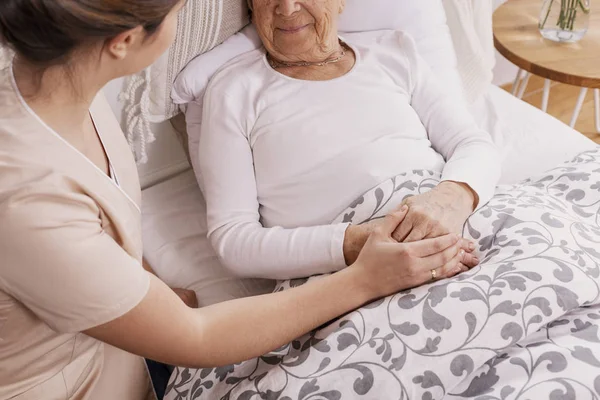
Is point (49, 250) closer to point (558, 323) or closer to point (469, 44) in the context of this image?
point (558, 323)

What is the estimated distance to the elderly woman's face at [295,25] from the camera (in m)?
1.38

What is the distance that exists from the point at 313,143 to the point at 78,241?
677 millimetres

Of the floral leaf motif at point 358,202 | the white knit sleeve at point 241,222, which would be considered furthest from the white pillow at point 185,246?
the floral leaf motif at point 358,202

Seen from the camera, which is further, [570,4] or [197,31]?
[570,4]

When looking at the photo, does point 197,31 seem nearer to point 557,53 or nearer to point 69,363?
point 69,363

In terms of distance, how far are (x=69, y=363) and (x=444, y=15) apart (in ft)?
4.18

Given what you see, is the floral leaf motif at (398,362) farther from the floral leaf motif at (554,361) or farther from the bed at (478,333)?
the floral leaf motif at (554,361)

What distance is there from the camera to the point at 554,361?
949mm

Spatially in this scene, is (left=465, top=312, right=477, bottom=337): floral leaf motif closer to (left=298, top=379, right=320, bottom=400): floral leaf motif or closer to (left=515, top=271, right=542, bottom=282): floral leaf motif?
(left=515, top=271, right=542, bottom=282): floral leaf motif

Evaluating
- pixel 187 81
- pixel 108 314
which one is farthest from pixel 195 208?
pixel 108 314

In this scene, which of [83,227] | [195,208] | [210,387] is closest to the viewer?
[83,227]

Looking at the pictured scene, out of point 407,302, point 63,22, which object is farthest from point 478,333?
point 63,22

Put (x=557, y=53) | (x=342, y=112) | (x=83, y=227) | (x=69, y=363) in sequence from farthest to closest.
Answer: (x=557, y=53)
(x=342, y=112)
(x=69, y=363)
(x=83, y=227)

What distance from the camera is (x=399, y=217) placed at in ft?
3.82
